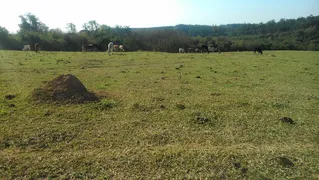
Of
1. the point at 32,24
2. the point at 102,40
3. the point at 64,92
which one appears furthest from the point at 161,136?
the point at 32,24

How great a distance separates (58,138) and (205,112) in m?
3.98

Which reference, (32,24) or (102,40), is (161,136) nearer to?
(102,40)

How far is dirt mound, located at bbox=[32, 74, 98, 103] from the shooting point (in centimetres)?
743

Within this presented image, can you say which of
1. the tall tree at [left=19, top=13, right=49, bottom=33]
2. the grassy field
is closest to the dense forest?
the tall tree at [left=19, top=13, right=49, bottom=33]

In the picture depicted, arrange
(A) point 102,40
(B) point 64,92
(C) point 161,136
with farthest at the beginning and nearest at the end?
(A) point 102,40
(B) point 64,92
(C) point 161,136

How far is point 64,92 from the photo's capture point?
7.62 m

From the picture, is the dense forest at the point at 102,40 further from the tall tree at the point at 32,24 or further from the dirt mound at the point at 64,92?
the dirt mound at the point at 64,92

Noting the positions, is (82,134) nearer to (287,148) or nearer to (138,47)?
(287,148)

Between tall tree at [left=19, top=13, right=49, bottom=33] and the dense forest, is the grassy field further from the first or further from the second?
tall tree at [left=19, top=13, right=49, bottom=33]

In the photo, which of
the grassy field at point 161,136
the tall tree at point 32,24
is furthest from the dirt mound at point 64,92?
the tall tree at point 32,24

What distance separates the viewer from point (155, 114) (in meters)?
6.94

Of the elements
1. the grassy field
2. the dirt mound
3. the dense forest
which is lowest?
the grassy field

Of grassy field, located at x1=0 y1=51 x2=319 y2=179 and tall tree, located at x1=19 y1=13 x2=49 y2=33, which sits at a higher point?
tall tree, located at x1=19 y1=13 x2=49 y2=33

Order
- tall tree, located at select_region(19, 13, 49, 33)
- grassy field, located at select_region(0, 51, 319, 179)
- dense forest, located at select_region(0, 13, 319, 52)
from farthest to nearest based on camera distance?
tall tree, located at select_region(19, 13, 49, 33) < dense forest, located at select_region(0, 13, 319, 52) < grassy field, located at select_region(0, 51, 319, 179)
